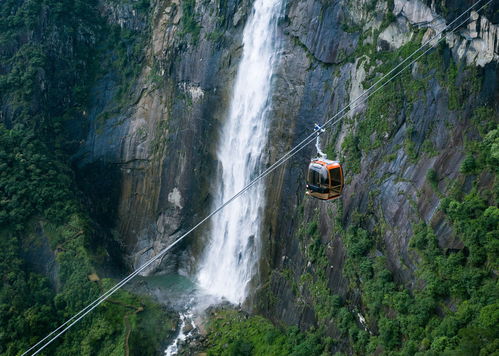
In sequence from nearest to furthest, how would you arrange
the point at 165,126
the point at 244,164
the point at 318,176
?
the point at 318,176, the point at 244,164, the point at 165,126

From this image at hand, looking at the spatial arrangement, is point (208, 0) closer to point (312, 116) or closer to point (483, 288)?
point (312, 116)

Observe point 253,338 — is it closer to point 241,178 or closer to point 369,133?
point 241,178

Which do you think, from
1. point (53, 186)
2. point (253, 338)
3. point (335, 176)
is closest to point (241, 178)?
point (253, 338)

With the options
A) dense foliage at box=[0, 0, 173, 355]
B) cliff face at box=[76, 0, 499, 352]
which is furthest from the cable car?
dense foliage at box=[0, 0, 173, 355]

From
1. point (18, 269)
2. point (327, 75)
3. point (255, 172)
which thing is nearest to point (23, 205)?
point (18, 269)

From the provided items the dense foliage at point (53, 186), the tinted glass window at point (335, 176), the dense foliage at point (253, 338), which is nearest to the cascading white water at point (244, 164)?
the dense foliage at point (253, 338)
